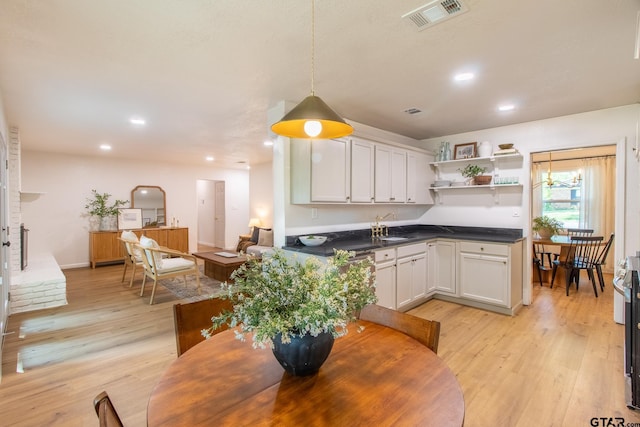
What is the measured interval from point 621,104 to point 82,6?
190 inches

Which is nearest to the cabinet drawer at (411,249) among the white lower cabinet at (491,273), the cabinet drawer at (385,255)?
the cabinet drawer at (385,255)

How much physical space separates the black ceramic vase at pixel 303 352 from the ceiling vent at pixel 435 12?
1.76 m

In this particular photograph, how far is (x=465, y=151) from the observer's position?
4633 millimetres

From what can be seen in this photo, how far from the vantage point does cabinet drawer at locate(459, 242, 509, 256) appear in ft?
12.2

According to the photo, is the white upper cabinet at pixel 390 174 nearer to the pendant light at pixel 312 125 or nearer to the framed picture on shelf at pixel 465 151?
the framed picture on shelf at pixel 465 151

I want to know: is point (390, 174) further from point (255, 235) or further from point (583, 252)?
point (255, 235)

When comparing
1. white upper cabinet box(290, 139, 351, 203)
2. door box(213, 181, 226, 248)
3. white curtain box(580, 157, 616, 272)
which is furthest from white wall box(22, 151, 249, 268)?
white curtain box(580, 157, 616, 272)

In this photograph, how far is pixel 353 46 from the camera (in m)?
2.17

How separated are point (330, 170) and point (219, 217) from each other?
21.8 feet

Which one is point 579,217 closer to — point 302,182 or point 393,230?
point 393,230

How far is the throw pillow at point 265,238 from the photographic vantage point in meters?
6.94

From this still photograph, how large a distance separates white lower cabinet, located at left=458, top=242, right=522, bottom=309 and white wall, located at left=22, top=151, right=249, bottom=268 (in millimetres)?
6748

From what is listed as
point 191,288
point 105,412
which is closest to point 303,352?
point 105,412

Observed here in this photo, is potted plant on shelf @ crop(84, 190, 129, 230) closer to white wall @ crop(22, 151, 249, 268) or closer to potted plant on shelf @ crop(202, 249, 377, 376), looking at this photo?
white wall @ crop(22, 151, 249, 268)
